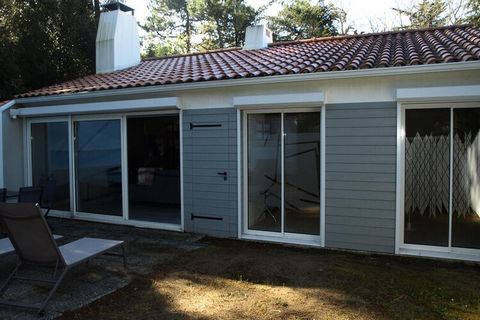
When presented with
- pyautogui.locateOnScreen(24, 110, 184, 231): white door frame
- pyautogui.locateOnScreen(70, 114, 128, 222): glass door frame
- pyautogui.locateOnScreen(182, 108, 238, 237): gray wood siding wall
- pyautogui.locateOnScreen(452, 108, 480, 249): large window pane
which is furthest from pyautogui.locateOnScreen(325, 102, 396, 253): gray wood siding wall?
pyautogui.locateOnScreen(70, 114, 128, 222): glass door frame

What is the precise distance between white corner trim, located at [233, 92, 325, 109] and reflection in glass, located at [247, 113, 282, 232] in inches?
12.2

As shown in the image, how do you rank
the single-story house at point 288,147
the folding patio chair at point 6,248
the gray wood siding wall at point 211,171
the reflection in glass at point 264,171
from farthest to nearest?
the gray wood siding wall at point 211,171, the reflection in glass at point 264,171, the single-story house at point 288,147, the folding patio chair at point 6,248

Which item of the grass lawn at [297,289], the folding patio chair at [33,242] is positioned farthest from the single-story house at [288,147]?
the folding patio chair at [33,242]

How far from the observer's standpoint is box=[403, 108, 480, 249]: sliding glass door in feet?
19.3

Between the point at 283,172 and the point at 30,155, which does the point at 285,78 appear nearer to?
the point at 283,172

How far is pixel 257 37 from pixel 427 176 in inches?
255

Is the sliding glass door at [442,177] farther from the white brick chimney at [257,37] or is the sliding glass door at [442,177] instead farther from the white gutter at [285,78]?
the white brick chimney at [257,37]

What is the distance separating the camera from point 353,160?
6.31 meters

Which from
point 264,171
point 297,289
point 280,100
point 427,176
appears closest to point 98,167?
point 264,171

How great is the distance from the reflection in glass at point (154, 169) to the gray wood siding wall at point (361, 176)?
313cm

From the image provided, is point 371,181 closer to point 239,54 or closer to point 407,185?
point 407,185

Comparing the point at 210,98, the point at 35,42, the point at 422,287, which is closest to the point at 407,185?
the point at 422,287

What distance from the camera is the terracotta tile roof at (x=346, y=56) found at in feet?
20.2

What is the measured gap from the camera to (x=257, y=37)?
36.0 ft
